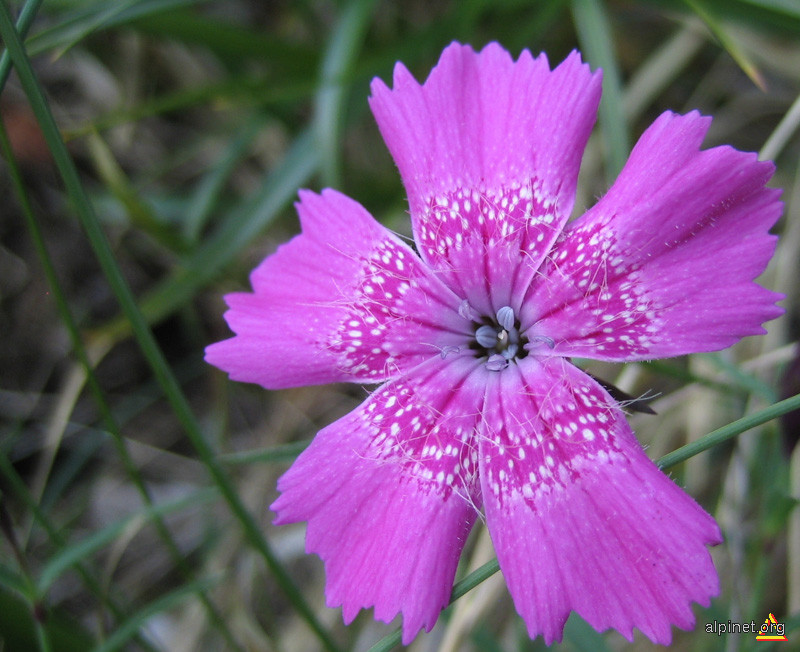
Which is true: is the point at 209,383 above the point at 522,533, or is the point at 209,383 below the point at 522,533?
above

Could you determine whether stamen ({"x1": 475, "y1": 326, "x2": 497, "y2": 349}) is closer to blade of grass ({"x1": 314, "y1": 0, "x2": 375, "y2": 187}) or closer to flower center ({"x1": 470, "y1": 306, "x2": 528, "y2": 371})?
flower center ({"x1": 470, "y1": 306, "x2": 528, "y2": 371})

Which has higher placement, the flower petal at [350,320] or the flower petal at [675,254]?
the flower petal at [350,320]

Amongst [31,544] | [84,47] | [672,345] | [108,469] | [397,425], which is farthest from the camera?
[84,47]

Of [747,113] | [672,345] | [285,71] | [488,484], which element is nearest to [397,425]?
[488,484]

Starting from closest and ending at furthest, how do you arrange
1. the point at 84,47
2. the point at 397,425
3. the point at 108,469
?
the point at 397,425, the point at 108,469, the point at 84,47

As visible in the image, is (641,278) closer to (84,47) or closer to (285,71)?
(285,71)

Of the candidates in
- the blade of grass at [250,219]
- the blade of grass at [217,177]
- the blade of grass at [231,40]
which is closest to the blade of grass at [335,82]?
the blade of grass at [250,219]

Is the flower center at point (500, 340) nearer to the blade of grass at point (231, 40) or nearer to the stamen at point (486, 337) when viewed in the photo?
the stamen at point (486, 337)
